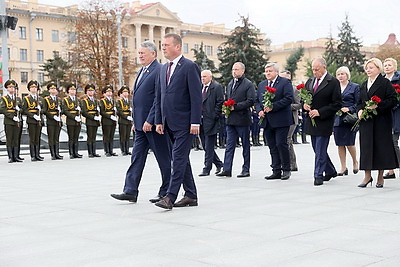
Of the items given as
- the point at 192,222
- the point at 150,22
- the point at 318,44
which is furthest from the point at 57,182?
the point at 318,44

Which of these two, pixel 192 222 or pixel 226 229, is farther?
pixel 192 222

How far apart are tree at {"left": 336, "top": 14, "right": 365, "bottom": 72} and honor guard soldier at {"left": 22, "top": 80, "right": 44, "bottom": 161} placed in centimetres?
5557

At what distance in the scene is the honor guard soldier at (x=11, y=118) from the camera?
16.7 m

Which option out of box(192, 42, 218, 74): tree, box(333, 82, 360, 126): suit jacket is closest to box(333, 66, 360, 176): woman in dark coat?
box(333, 82, 360, 126): suit jacket

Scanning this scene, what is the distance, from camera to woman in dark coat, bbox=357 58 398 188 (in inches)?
380

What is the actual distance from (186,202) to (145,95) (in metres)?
1.53

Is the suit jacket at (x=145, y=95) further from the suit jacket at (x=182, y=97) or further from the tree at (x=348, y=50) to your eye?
the tree at (x=348, y=50)

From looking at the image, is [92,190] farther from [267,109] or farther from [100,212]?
[267,109]

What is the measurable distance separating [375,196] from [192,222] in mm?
3012

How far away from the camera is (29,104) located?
17.1m

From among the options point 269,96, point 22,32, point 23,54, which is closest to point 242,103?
point 269,96

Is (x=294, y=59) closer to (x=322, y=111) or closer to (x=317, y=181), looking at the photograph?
(x=322, y=111)

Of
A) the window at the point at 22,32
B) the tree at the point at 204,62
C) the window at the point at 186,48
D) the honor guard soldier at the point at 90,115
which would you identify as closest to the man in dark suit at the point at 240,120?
the honor guard soldier at the point at 90,115

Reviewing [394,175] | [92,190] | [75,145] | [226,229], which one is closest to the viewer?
[226,229]
